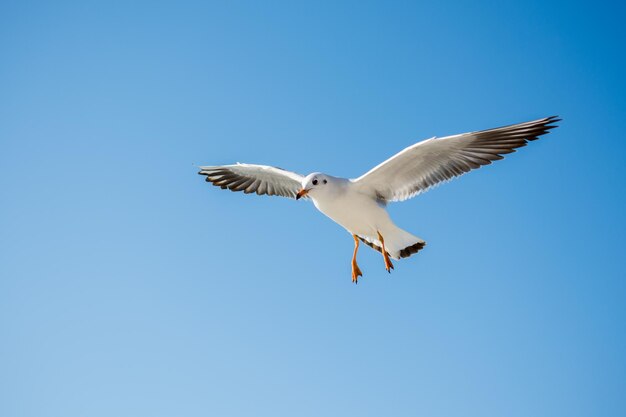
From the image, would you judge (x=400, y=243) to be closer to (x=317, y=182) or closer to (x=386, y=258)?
(x=386, y=258)

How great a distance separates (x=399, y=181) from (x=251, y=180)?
288 cm

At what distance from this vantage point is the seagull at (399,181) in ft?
30.8

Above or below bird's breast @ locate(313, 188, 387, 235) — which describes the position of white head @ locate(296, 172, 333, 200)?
above

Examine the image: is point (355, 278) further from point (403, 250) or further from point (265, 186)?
point (265, 186)

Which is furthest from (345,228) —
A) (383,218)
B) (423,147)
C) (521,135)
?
(521,135)

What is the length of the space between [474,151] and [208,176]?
4567mm

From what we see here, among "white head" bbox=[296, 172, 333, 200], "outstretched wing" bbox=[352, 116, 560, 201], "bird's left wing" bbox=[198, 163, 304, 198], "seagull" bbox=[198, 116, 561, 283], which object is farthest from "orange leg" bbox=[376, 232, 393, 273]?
"bird's left wing" bbox=[198, 163, 304, 198]

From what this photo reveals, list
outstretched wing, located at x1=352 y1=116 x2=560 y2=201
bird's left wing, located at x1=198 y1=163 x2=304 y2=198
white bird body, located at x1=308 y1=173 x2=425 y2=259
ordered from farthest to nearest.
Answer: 1. bird's left wing, located at x1=198 y1=163 x2=304 y2=198
2. white bird body, located at x1=308 y1=173 x2=425 y2=259
3. outstretched wing, located at x1=352 y1=116 x2=560 y2=201

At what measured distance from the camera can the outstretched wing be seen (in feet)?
30.7

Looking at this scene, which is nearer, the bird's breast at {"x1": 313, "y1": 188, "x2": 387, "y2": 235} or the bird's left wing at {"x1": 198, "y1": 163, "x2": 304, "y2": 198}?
the bird's breast at {"x1": 313, "y1": 188, "x2": 387, "y2": 235}

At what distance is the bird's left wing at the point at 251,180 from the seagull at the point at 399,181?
1.58m

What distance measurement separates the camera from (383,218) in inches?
393

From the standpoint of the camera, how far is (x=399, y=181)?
9977mm

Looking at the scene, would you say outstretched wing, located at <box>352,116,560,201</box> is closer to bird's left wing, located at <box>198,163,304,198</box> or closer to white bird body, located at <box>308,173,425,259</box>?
white bird body, located at <box>308,173,425,259</box>
